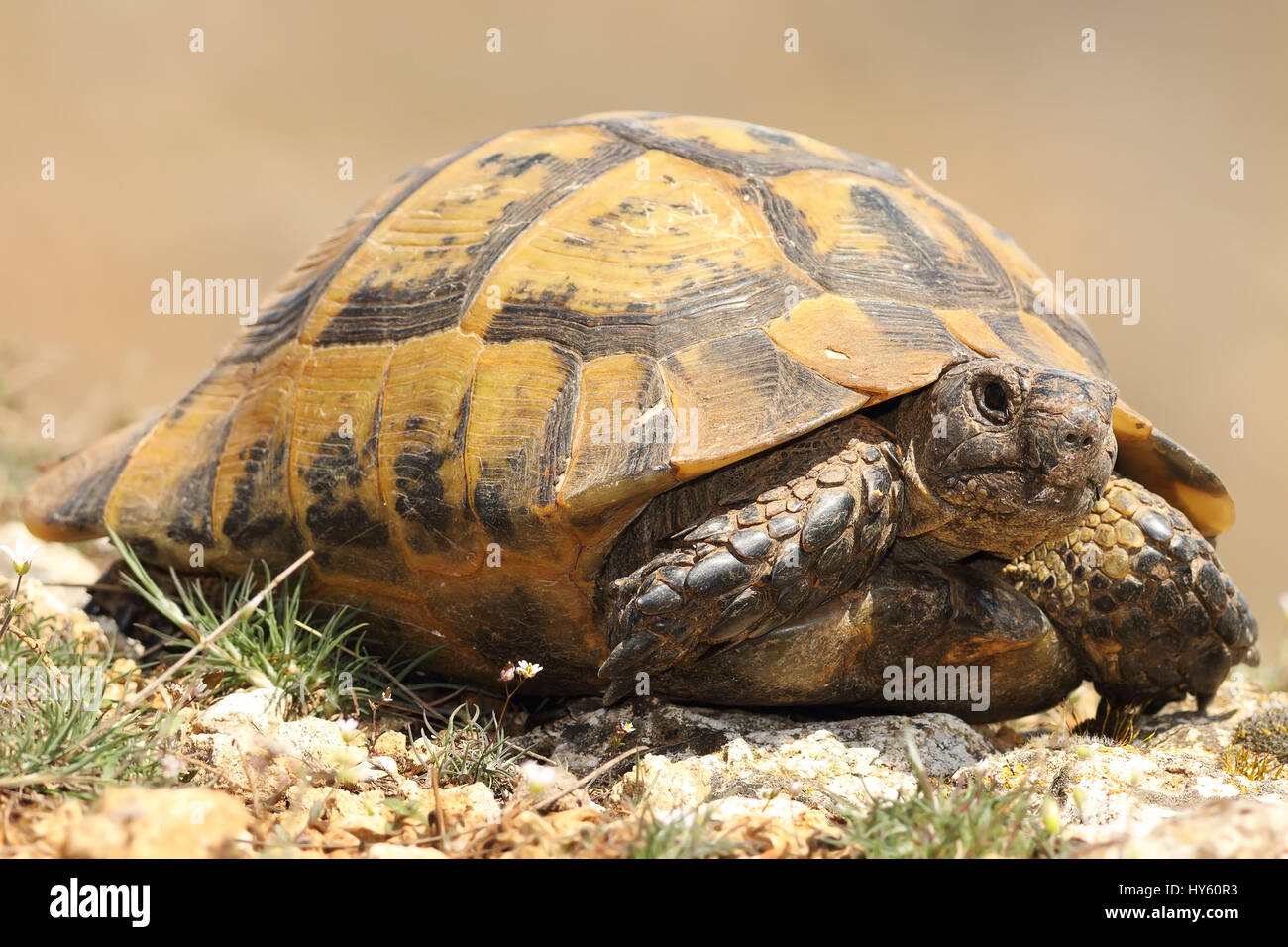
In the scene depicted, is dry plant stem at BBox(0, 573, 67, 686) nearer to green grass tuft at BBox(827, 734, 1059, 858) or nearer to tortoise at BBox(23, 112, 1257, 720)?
tortoise at BBox(23, 112, 1257, 720)

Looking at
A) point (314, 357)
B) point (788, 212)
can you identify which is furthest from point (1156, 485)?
point (314, 357)

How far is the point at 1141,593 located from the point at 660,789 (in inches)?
69.6

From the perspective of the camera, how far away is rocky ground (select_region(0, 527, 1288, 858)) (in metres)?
2.38

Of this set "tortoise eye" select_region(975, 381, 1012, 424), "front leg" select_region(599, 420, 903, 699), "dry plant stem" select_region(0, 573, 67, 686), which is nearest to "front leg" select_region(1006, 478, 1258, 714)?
"tortoise eye" select_region(975, 381, 1012, 424)

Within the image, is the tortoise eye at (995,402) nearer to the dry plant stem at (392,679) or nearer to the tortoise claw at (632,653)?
the tortoise claw at (632,653)

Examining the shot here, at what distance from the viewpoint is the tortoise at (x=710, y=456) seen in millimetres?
3223

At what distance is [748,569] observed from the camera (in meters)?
3.05

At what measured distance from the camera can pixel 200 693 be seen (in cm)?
359

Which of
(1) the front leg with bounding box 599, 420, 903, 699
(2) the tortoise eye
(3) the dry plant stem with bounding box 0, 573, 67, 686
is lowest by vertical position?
(3) the dry plant stem with bounding box 0, 573, 67, 686

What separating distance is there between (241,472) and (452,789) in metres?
1.71

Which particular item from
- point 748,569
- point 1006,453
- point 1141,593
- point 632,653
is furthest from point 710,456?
point 1141,593

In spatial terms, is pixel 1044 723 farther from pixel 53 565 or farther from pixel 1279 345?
pixel 1279 345

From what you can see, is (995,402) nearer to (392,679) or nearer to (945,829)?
(945,829)
